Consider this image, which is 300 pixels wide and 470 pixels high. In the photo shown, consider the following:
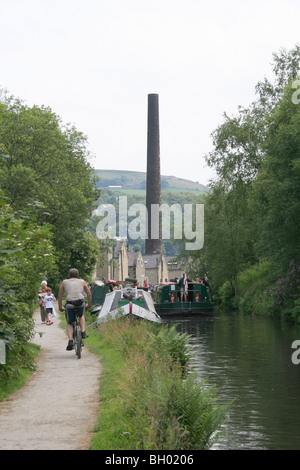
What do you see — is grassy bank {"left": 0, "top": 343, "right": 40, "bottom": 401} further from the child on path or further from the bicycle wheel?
the child on path

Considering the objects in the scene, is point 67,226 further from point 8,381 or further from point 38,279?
point 8,381

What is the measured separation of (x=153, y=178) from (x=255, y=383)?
76.9m

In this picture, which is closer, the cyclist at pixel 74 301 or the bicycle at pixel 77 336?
the bicycle at pixel 77 336

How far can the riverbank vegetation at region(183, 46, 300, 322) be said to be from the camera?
32.7 m

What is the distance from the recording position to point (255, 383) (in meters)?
15.1

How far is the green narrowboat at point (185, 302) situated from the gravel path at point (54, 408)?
29.7 meters

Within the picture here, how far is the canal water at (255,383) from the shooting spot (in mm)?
9984

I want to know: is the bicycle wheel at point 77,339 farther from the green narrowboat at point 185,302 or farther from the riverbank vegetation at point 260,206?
the green narrowboat at point 185,302

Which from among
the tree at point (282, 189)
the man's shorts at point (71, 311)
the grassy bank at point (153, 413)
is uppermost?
the tree at point (282, 189)

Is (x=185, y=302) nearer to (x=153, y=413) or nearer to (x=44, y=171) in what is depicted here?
(x=44, y=171)

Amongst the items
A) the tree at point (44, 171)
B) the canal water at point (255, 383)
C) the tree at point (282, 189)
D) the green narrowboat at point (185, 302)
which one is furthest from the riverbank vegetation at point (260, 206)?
the tree at point (44, 171)

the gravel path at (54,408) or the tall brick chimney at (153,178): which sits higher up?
the tall brick chimney at (153,178)

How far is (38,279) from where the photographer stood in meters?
16.6

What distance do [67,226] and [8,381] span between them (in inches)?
1492
